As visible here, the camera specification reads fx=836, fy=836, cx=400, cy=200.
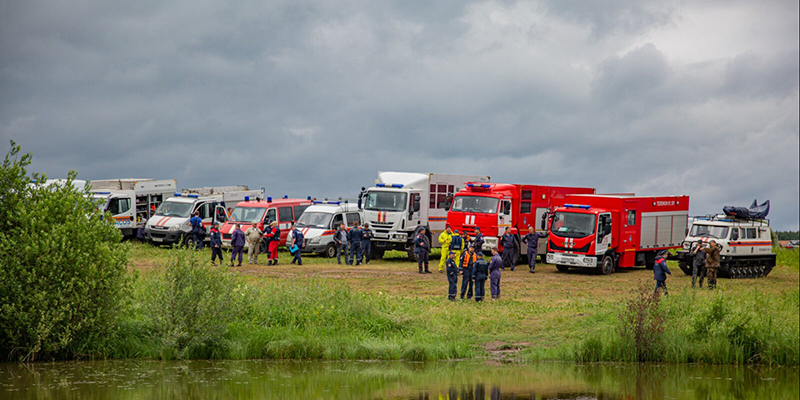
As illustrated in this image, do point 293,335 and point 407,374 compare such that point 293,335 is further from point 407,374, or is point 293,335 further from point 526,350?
point 526,350

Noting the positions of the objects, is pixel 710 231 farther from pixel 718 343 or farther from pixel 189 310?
pixel 189 310

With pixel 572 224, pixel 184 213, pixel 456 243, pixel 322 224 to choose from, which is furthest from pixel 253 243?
pixel 572 224

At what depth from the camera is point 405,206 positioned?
33219 millimetres

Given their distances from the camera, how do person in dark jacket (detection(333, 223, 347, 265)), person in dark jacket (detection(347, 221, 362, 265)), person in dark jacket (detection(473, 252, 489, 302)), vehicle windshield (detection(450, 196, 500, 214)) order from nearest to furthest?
person in dark jacket (detection(473, 252, 489, 302)), person in dark jacket (detection(347, 221, 362, 265)), vehicle windshield (detection(450, 196, 500, 214)), person in dark jacket (detection(333, 223, 347, 265))

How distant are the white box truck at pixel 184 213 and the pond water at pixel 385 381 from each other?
20743 mm

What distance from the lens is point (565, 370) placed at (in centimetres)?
1600

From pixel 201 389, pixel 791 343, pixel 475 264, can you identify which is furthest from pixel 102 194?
pixel 791 343

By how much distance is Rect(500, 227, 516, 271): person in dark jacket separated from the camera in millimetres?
31780

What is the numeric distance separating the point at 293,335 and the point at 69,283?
4532mm

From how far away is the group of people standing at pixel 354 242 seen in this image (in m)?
32.2

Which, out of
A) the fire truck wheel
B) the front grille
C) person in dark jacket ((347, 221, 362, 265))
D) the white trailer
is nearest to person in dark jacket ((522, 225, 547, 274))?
the front grille

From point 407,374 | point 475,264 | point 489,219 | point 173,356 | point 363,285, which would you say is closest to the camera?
point 407,374

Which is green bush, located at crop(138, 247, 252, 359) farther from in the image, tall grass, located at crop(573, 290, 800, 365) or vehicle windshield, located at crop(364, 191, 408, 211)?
vehicle windshield, located at crop(364, 191, 408, 211)

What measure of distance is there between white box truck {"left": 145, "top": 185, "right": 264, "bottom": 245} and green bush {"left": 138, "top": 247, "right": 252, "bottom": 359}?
19.3 meters
